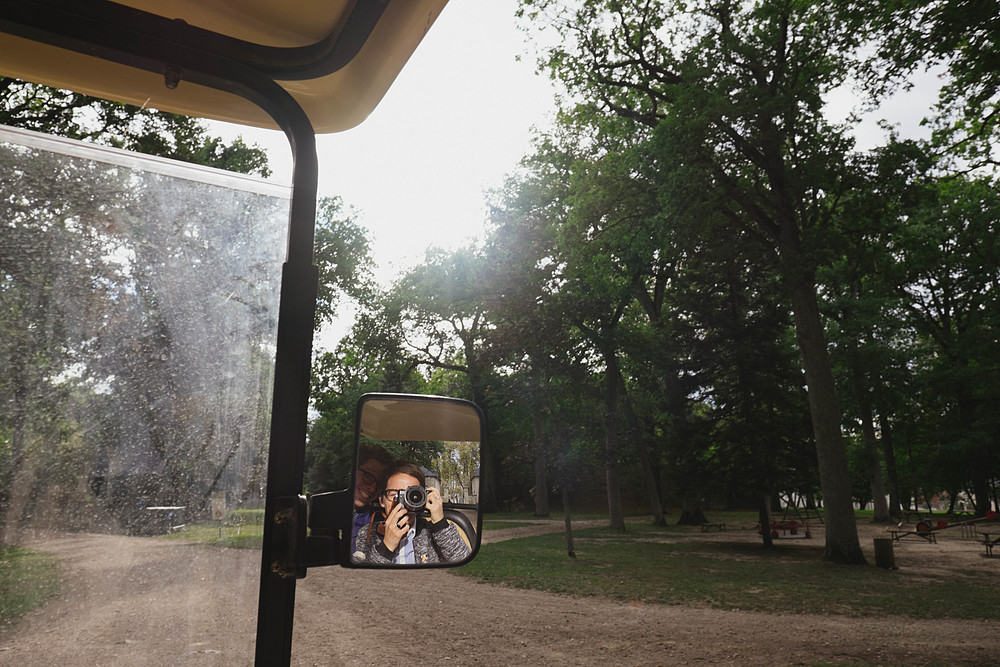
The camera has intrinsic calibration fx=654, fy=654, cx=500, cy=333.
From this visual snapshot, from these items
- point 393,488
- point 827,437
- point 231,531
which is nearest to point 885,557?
point 827,437

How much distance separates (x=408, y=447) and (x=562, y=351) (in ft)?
50.4

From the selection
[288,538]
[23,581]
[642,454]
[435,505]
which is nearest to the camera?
[23,581]

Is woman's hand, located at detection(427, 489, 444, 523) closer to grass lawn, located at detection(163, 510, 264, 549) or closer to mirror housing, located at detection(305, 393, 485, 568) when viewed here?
mirror housing, located at detection(305, 393, 485, 568)

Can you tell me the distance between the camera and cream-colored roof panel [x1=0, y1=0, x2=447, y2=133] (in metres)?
1.30

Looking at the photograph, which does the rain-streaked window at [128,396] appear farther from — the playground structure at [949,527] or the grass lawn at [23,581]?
the playground structure at [949,527]

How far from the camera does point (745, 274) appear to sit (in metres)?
22.2

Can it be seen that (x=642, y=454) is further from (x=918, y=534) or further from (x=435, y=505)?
(x=435, y=505)

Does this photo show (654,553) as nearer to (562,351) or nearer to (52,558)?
(562,351)

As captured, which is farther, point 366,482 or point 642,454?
point 642,454

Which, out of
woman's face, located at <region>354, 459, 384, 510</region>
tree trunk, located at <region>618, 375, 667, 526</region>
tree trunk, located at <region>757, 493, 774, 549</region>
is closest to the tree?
tree trunk, located at <region>757, 493, 774, 549</region>

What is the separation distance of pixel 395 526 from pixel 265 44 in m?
1.02

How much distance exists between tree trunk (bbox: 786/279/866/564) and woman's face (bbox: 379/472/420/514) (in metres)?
15.5

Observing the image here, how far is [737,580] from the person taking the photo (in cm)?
1276

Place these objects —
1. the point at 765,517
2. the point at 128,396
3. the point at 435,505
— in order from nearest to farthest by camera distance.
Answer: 1. the point at 128,396
2. the point at 435,505
3. the point at 765,517
